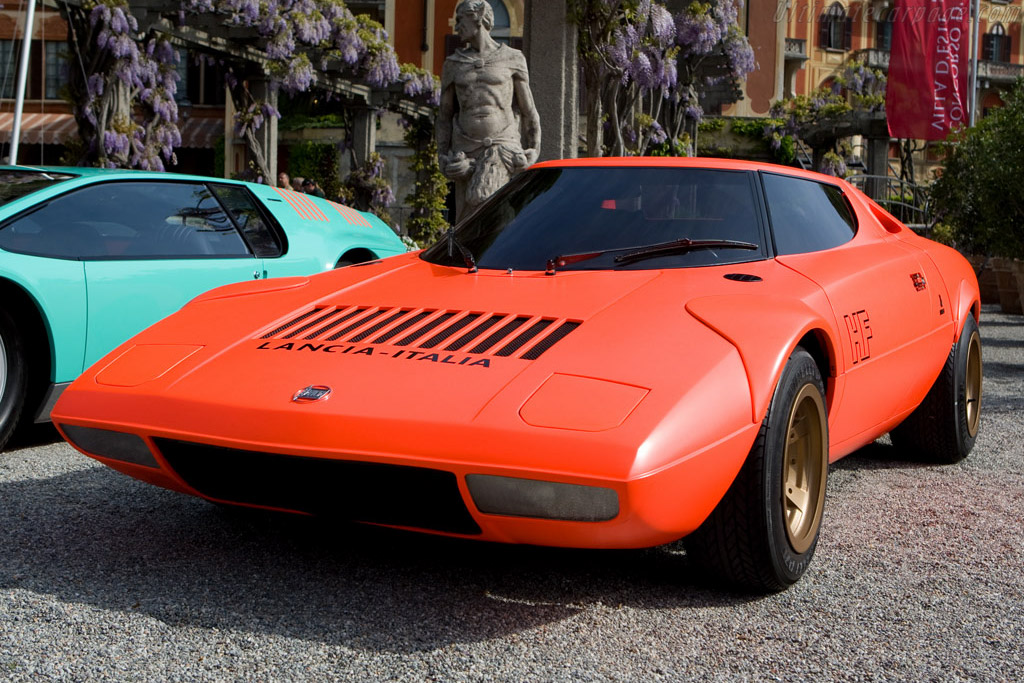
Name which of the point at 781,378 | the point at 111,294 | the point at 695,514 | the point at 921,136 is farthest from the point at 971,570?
the point at 921,136

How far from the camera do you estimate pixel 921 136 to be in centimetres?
1955

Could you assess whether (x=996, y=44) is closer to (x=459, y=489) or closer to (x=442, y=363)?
(x=442, y=363)

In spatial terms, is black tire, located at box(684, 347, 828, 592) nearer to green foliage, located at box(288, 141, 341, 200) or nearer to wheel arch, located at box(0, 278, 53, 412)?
wheel arch, located at box(0, 278, 53, 412)

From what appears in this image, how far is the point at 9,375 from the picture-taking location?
5070 mm

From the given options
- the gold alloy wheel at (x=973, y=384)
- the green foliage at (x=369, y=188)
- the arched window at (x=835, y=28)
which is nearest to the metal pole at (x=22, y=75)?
the gold alloy wheel at (x=973, y=384)

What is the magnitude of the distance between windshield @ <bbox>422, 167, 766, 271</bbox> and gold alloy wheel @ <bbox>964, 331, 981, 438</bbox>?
1937 mm

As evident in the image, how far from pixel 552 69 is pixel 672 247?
8.70 metres

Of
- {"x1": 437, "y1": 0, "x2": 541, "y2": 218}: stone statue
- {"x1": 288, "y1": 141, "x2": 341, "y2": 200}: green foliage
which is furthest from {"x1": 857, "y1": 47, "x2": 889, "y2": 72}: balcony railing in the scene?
{"x1": 437, "y1": 0, "x2": 541, "y2": 218}: stone statue

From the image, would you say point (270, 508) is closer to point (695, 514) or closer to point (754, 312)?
point (695, 514)

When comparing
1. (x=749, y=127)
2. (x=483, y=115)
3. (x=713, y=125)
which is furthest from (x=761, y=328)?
(x=749, y=127)

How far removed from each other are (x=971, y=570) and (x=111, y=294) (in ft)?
12.5

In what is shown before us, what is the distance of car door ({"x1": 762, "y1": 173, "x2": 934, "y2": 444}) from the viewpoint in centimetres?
382

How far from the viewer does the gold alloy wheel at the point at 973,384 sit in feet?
17.8

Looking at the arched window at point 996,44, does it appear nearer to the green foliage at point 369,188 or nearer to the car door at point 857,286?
the green foliage at point 369,188
